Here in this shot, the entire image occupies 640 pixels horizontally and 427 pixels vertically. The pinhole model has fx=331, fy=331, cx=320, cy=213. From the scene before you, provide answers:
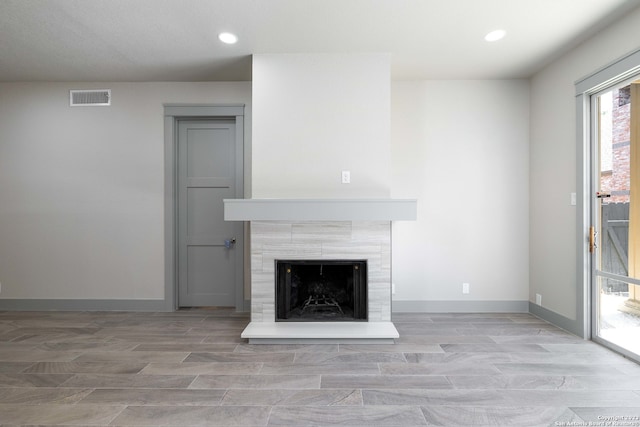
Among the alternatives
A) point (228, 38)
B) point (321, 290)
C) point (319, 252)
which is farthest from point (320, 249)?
point (228, 38)

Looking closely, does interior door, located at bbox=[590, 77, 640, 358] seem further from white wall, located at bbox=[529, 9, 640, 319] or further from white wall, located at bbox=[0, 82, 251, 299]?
white wall, located at bbox=[0, 82, 251, 299]

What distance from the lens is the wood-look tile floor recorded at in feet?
6.06

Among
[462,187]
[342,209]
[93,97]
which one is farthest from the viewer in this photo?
[93,97]

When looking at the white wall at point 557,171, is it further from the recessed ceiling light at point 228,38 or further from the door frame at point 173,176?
the door frame at point 173,176

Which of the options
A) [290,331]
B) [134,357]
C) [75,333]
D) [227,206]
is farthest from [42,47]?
[290,331]

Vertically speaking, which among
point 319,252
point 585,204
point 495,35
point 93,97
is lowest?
point 319,252

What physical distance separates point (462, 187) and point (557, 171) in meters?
0.87

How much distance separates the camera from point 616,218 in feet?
8.84

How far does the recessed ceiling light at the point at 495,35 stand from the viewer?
274cm

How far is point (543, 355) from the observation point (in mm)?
2582

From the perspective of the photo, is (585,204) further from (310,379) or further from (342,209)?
(310,379)

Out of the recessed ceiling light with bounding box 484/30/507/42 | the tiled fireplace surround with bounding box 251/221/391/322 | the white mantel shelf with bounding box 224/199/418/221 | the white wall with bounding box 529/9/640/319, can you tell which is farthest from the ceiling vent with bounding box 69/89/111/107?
the white wall with bounding box 529/9/640/319

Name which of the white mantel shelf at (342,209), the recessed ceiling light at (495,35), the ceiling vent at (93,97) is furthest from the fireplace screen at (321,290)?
the ceiling vent at (93,97)

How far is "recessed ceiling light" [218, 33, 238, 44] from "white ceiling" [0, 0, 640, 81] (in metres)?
0.07
